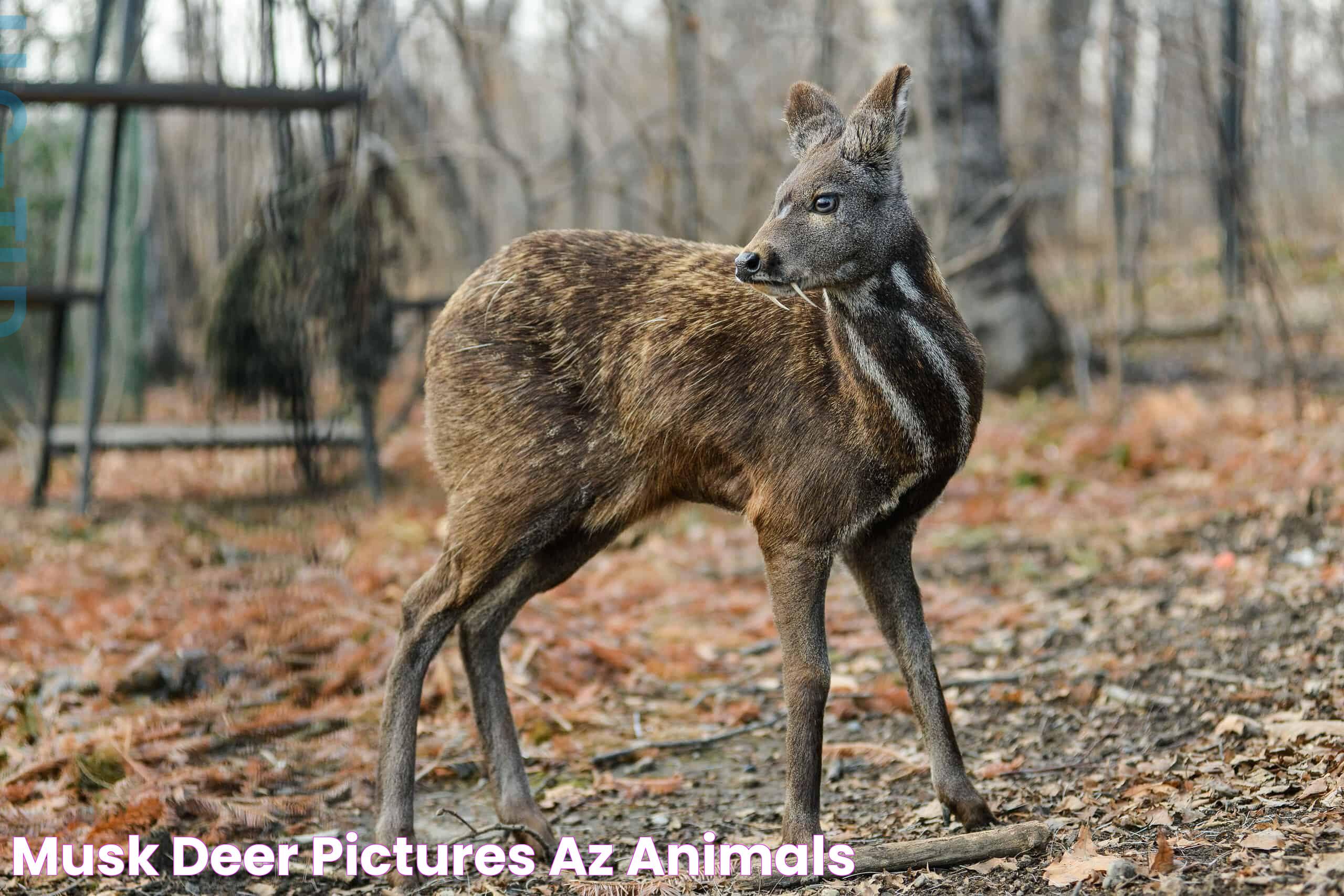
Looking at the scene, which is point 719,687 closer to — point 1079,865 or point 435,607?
point 435,607

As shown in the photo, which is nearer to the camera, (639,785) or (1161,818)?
(1161,818)

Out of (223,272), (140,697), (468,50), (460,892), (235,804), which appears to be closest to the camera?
(460,892)

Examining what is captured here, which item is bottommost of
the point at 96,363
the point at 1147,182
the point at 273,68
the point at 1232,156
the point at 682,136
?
the point at 96,363

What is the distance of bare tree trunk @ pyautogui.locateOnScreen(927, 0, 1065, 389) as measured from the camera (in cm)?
1293

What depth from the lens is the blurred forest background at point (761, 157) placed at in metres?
10.2

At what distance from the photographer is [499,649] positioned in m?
5.09

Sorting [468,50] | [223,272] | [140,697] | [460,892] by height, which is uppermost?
[468,50]

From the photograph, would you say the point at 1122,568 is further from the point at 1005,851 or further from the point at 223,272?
the point at 223,272

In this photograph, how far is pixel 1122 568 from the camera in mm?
7840

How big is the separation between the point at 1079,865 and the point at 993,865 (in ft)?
1.00

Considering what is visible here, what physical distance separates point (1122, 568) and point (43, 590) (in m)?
6.73

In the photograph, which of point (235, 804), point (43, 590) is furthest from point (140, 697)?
point (43, 590)

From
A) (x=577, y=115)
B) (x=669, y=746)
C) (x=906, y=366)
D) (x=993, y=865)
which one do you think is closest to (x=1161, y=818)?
(x=993, y=865)

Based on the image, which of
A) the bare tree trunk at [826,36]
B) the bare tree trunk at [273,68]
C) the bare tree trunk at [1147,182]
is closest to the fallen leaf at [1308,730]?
the bare tree trunk at [273,68]
